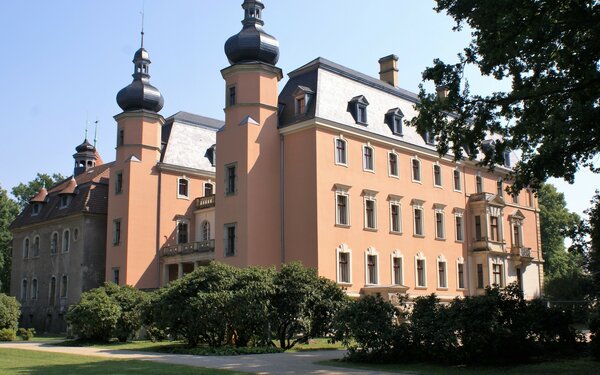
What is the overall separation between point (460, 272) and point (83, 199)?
993 inches

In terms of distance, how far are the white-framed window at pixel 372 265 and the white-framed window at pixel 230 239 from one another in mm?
7051

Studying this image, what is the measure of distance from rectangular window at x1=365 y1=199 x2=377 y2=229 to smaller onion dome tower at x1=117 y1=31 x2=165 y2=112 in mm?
15282

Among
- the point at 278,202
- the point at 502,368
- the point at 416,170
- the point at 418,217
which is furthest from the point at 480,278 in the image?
the point at 502,368

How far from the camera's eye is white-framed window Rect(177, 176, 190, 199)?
4316cm

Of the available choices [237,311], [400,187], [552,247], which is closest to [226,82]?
[400,187]

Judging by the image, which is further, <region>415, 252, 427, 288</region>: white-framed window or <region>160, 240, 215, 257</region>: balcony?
<region>415, 252, 427, 288</region>: white-framed window

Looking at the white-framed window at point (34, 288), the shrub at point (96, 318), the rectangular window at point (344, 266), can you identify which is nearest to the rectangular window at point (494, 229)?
the rectangular window at point (344, 266)

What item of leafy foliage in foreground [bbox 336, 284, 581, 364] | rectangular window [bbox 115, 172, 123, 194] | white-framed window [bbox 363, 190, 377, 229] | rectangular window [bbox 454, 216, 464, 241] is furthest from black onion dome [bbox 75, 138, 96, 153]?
leafy foliage in foreground [bbox 336, 284, 581, 364]

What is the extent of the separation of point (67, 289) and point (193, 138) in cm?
1304

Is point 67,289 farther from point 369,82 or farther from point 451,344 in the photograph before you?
point 451,344

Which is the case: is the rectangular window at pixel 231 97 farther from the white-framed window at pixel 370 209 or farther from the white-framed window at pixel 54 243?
the white-framed window at pixel 54 243

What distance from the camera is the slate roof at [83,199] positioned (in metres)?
45.1

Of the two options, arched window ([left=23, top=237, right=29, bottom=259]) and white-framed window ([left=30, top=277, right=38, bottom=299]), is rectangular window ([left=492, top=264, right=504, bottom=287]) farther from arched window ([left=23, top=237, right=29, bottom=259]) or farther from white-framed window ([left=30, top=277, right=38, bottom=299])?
arched window ([left=23, top=237, right=29, bottom=259])

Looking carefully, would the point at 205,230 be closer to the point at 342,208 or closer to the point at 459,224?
the point at 342,208
